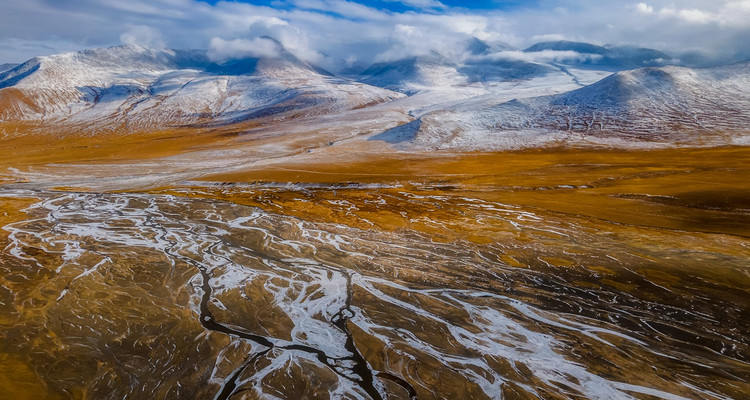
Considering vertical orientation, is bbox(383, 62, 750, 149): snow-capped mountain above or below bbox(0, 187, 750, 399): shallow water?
above

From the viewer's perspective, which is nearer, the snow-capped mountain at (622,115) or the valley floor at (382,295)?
the valley floor at (382,295)

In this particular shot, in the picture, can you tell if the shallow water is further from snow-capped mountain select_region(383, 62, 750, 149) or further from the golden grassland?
snow-capped mountain select_region(383, 62, 750, 149)

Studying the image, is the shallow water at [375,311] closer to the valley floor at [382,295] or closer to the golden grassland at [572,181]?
the valley floor at [382,295]

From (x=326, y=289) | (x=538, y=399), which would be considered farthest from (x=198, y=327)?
(x=538, y=399)

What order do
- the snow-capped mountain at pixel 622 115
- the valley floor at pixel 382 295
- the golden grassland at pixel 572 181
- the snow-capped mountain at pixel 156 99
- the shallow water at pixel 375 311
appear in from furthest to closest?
the snow-capped mountain at pixel 156 99
the snow-capped mountain at pixel 622 115
the golden grassland at pixel 572 181
the valley floor at pixel 382 295
the shallow water at pixel 375 311

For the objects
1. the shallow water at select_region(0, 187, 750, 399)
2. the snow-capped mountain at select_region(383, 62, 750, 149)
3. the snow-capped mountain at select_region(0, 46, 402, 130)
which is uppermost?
the snow-capped mountain at select_region(0, 46, 402, 130)

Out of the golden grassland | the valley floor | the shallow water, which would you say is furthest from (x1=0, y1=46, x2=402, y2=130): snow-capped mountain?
the shallow water

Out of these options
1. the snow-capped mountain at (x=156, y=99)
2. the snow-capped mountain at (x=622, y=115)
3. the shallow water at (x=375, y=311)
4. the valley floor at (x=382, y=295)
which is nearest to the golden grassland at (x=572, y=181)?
the valley floor at (x=382, y=295)
